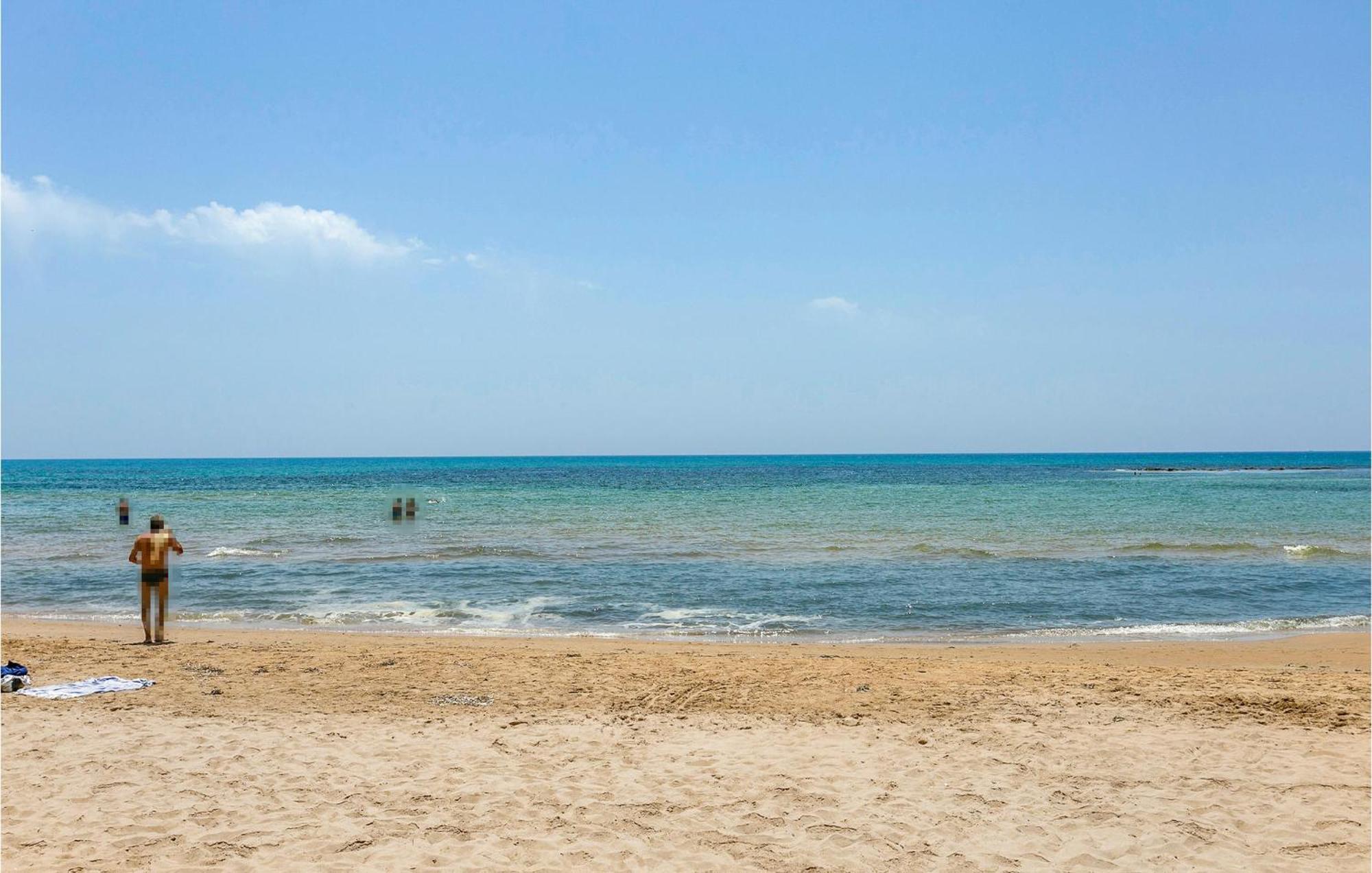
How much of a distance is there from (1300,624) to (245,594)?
19.6 m

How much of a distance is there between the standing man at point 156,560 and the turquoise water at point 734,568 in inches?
98.9

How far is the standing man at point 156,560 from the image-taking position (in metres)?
12.8

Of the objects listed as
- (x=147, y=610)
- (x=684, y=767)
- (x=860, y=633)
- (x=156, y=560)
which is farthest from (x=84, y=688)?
(x=860, y=633)

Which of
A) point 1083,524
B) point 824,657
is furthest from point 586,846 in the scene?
point 1083,524

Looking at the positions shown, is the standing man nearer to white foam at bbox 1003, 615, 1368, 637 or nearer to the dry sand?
the dry sand

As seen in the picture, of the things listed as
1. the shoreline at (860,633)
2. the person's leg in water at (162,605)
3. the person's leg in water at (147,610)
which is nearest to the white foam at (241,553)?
the shoreline at (860,633)

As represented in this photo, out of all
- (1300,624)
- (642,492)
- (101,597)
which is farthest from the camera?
(642,492)

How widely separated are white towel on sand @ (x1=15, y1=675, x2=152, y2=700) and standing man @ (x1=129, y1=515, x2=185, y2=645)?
3.30 m

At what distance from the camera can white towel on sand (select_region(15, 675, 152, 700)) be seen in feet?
29.2

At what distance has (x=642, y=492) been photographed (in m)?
58.4

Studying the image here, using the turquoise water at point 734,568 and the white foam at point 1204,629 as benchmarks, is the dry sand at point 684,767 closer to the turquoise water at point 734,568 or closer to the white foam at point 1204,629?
the white foam at point 1204,629

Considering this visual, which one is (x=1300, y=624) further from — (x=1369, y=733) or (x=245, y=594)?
(x=245, y=594)

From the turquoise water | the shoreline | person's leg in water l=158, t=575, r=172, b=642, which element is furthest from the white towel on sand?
the turquoise water

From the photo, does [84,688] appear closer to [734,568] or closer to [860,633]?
[860,633]
